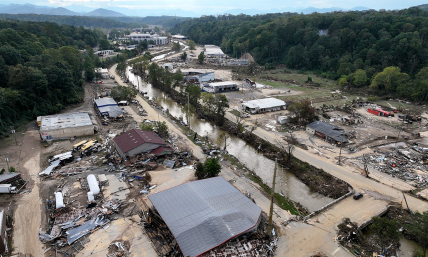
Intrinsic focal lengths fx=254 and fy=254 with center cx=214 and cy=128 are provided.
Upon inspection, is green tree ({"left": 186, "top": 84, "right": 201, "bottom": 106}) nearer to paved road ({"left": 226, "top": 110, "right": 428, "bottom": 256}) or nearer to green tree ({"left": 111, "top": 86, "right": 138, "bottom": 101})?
green tree ({"left": 111, "top": 86, "right": 138, "bottom": 101})

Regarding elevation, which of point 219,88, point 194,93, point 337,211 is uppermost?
point 194,93

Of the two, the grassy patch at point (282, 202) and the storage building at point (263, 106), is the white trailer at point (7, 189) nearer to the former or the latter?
the grassy patch at point (282, 202)

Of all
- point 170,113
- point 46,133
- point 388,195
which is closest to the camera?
point 388,195

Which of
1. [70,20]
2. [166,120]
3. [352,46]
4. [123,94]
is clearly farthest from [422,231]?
[70,20]

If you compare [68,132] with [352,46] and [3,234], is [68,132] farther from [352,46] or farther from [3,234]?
[352,46]

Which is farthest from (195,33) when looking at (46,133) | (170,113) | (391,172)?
(391,172)

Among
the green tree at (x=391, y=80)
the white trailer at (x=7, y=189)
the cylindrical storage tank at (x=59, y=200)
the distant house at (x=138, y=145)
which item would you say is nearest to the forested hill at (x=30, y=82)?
the white trailer at (x=7, y=189)

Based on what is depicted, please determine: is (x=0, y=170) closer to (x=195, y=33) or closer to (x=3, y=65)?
(x=3, y=65)
